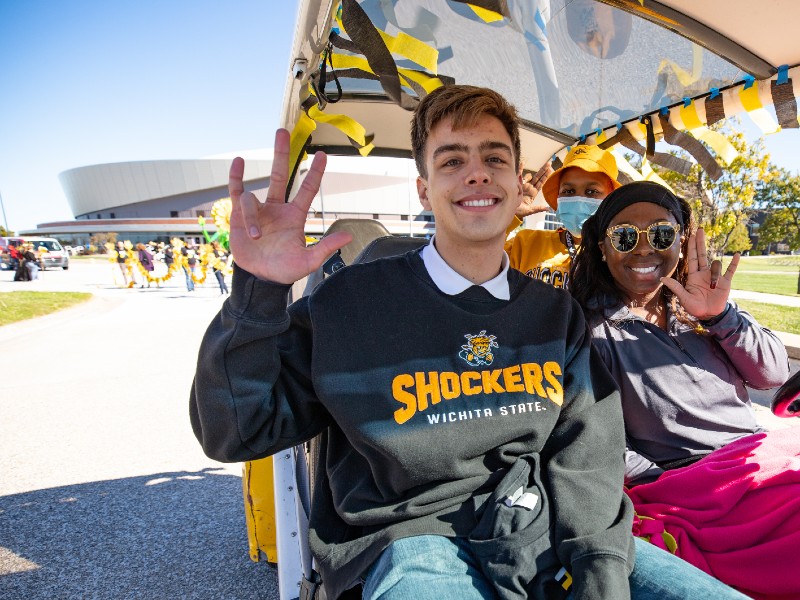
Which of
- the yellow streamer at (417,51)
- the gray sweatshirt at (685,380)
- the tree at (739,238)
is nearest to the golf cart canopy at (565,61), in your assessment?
the yellow streamer at (417,51)

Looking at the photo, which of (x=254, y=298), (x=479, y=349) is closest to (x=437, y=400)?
(x=479, y=349)

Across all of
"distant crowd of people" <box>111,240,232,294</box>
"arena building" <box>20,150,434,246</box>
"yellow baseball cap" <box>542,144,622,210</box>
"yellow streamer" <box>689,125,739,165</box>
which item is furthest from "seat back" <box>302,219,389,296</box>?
"arena building" <box>20,150,434,246</box>

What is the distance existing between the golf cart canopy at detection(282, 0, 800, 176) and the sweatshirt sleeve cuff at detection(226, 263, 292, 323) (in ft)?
2.50

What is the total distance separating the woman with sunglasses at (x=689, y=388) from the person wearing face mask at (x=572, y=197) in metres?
0.35

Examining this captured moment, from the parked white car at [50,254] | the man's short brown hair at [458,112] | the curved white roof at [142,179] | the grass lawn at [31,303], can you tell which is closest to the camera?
the man's short brown hair at [458,112]

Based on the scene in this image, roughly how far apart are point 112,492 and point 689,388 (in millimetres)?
3335

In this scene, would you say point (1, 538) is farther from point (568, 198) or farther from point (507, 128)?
point (568, 198)

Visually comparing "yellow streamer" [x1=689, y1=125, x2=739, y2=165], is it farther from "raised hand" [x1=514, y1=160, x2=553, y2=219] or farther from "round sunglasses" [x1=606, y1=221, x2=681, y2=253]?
"raised hand" [x1=514, y1=160, x2=553, y2=219]

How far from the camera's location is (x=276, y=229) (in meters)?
1.23

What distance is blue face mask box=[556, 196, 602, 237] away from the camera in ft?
7.91

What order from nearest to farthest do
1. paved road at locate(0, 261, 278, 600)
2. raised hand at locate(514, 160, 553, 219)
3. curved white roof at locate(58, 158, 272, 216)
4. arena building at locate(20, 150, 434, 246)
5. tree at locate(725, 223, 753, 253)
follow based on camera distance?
paved road at locate(0, 261, 278, 600), raised hand at locate(514, 160, 553, 219), tree at locate(725, 223, 753, 253), arena building at locate(20, 150, 434, 246), curved white roof at locate(58, 158, 272, 216)

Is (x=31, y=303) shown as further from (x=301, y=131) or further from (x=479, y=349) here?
(x=479, y=349)

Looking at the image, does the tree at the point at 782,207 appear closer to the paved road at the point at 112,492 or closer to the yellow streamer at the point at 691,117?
the yellow streamer at the point at 691,117

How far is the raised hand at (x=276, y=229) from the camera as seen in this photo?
3.82ft
